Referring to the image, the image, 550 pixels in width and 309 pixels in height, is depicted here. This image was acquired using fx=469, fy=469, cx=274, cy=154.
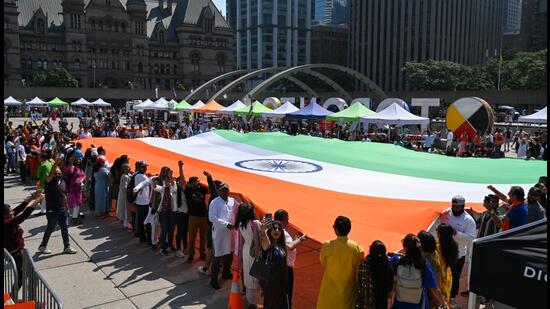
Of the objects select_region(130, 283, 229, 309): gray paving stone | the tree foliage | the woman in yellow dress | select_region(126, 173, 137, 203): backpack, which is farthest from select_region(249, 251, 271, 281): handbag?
the tree foliage

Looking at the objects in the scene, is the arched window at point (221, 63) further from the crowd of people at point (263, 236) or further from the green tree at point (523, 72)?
the crowd of people at point (263, 236)

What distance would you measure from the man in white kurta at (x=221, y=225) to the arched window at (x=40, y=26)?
102552mm

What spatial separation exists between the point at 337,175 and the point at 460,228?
13.7 feet

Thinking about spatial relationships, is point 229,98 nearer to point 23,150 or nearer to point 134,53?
point 134,53

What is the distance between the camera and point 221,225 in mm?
7121

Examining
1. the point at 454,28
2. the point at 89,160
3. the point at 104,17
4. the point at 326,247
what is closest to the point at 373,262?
the point at 326,247

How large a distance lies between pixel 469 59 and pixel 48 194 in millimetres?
139479

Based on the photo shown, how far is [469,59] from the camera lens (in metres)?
132

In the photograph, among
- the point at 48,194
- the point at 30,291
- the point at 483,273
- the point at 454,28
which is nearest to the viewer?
the point at 483,273

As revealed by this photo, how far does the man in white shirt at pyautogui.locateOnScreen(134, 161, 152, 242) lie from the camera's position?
9.51 meters

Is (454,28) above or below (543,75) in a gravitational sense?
above

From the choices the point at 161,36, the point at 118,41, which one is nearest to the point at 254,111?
the point at 118,41

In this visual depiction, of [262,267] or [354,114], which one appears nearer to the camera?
[262,267]

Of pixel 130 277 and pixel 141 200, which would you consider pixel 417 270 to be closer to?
pixel 130 277
